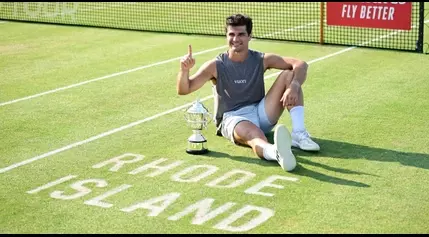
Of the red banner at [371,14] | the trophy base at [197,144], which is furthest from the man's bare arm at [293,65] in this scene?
the red banner at [371,14]

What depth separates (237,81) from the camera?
10.5 m

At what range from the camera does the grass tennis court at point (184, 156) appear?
802 centimetres

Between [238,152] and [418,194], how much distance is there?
7.98 feet

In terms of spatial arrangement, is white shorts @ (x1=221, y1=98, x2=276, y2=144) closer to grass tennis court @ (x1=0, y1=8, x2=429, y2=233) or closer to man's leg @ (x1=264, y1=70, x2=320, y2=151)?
man's leg @ (x1=264, y1=70, x2=320, y2=151)

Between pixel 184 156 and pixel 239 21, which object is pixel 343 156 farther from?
pixel 239 21

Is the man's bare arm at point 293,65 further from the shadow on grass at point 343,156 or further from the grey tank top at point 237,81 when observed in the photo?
the shadow on grass at point 343,156

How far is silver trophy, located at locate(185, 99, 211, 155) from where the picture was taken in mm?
9992

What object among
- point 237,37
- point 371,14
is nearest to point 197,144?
point 237,37

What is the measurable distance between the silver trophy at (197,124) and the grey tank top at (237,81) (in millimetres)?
535

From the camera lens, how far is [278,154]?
9.30 meters

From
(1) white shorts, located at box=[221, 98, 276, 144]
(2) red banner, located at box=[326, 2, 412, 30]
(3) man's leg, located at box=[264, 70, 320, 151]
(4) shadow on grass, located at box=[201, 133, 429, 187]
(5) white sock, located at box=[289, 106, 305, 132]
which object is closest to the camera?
(4) shadow on grass, located at box=[201, 133, 429, 187]

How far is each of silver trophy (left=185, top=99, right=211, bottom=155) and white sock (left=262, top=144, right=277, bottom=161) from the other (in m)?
0.79

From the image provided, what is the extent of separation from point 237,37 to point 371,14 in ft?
26.2

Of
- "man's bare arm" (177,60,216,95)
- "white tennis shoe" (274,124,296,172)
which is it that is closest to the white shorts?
"man's bare arm" (177,60,216,95)
